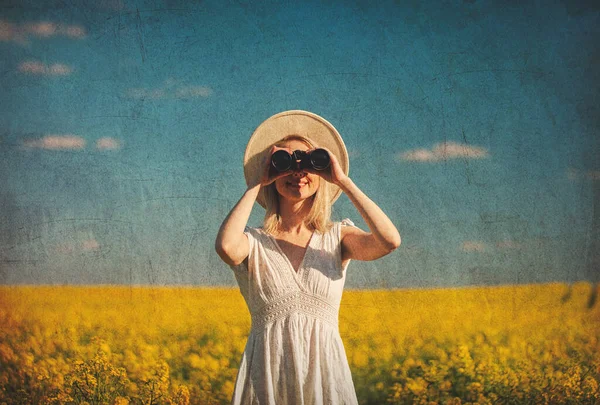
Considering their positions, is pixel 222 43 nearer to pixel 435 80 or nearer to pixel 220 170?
pixel 220 170

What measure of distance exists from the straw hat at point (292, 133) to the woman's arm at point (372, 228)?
0.74 feet

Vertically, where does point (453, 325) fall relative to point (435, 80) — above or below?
below

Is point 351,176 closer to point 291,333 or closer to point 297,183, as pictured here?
point 297,183

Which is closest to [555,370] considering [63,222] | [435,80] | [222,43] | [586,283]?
[586,283]

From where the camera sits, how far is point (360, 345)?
4770 millimetres

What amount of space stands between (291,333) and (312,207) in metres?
0.53

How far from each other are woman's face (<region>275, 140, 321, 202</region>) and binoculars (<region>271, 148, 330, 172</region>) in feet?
0.27

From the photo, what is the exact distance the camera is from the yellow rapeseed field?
4695 millimetres

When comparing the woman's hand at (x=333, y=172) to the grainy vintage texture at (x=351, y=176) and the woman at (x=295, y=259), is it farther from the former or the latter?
the grainy vintage texture at (x=351, y=176)

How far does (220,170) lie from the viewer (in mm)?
4684

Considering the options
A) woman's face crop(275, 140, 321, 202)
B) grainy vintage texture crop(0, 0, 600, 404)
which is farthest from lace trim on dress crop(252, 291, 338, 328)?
grainy vintage texture crop(0, 0, 600, 404)

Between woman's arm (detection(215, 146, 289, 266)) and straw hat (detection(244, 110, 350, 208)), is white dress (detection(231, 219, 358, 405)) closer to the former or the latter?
woman's arm (detection(215, 146, 289, 266))

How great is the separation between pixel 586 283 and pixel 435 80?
157 cm

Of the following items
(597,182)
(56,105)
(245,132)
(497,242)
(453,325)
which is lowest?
(453,325)
